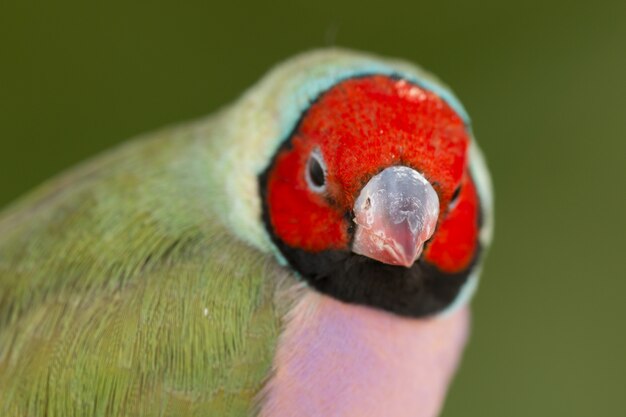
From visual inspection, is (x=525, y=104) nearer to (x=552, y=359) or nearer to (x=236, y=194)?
(x=552, y=359)

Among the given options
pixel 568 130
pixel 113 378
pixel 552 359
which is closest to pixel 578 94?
pixel 568 130

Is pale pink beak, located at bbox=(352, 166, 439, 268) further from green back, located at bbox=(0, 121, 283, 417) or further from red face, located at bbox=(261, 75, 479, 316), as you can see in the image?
green back, located at bbox=(0, 121, 283, 417)

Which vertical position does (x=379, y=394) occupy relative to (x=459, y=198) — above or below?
below

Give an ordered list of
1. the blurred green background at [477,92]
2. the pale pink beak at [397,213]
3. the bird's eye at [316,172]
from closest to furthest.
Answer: the pale pink beak at [397,213], the bird's eye at [316,172], the blurred green background at [477,92]

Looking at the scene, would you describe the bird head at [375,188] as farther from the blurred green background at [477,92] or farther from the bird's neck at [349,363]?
the blurred green background at [477,92]

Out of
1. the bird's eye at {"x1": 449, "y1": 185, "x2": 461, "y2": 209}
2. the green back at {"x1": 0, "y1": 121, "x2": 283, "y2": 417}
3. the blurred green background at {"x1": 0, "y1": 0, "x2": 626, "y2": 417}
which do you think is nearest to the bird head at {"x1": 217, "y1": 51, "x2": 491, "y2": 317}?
the bird's eye at {"x1": 449, "y1": 185, "x2": 461, "y2": 209}

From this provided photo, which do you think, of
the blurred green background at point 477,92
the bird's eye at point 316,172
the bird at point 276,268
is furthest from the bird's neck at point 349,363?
the blurred green background at point 477,92

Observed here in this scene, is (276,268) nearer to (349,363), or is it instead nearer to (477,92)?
(349,363)
